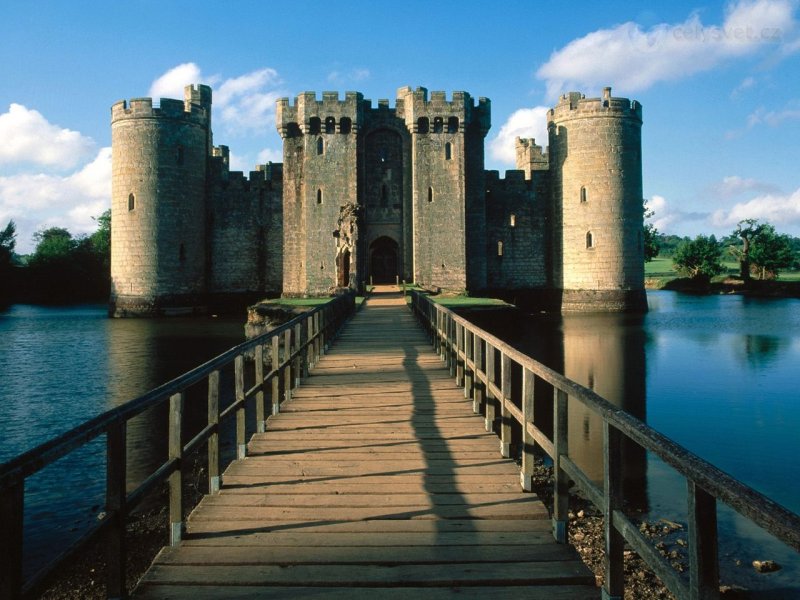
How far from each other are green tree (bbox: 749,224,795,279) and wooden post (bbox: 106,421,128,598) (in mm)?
64326

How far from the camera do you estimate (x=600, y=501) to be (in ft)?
11.0

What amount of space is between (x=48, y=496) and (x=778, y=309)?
40515mm

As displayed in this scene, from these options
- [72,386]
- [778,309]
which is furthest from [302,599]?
[778,309]

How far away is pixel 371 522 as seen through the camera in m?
4.36

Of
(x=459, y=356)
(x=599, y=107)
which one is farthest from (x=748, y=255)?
(x=459, y=356)

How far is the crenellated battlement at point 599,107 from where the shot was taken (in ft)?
119

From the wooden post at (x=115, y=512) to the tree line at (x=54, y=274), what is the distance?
5759 cm

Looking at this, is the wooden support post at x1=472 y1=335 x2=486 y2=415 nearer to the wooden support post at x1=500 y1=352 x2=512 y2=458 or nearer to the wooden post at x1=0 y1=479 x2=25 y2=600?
the wooden support post at x1=500 y1=352 x2=512 y2=458

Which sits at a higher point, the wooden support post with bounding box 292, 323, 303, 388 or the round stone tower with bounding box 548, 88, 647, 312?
the round stone tower with bounding box 548, 88, 647, 312

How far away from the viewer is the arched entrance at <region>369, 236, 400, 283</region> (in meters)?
39.7

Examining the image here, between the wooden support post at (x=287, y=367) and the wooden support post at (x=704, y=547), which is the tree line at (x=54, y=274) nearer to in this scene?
the wooden support post at (x=287, y=367)

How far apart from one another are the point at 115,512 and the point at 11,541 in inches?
32.8

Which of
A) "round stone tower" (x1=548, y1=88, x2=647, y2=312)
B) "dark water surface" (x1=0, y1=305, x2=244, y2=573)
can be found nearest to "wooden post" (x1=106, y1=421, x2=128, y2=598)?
"dark water surface" (x1=0, y1=305, x2=244, y2=573)

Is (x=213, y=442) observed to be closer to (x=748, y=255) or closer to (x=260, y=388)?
(x=260, y=388)
